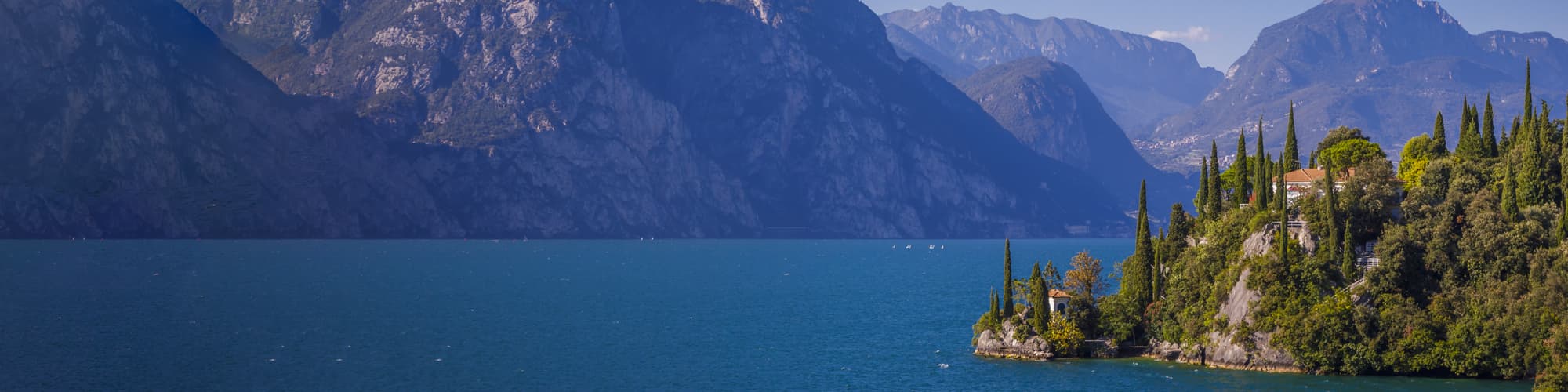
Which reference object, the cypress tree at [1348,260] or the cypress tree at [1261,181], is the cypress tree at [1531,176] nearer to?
the cypress tree at [1348,260]

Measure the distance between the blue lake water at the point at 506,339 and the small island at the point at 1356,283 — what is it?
6.40ft

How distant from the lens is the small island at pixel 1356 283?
80.9 metres

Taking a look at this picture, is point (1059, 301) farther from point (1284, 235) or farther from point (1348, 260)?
point (1348, 260)

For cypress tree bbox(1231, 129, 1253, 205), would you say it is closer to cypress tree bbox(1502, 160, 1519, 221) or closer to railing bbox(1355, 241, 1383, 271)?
railing bbox(1355, 241, 1383, 271)

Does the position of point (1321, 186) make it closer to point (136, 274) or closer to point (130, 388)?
point (130, 388)

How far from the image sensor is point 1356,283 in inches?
3398

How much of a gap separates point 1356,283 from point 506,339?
5864 centimetres

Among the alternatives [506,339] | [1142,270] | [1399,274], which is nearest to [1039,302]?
[1142,270]

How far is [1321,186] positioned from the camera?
9312 cm

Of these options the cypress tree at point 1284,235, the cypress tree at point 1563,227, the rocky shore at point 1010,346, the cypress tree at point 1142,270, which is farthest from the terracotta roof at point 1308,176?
the rocky shore at point 1010,346

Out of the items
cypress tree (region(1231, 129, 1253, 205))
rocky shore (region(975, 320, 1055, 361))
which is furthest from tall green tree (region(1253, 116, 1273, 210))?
rocky shore (region(975, 320, 1055, 361))

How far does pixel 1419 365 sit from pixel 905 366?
97.9 ft

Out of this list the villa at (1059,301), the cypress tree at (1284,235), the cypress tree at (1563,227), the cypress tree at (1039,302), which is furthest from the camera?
the villa at (1059,301)

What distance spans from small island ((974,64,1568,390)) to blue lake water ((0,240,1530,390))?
1.95m
